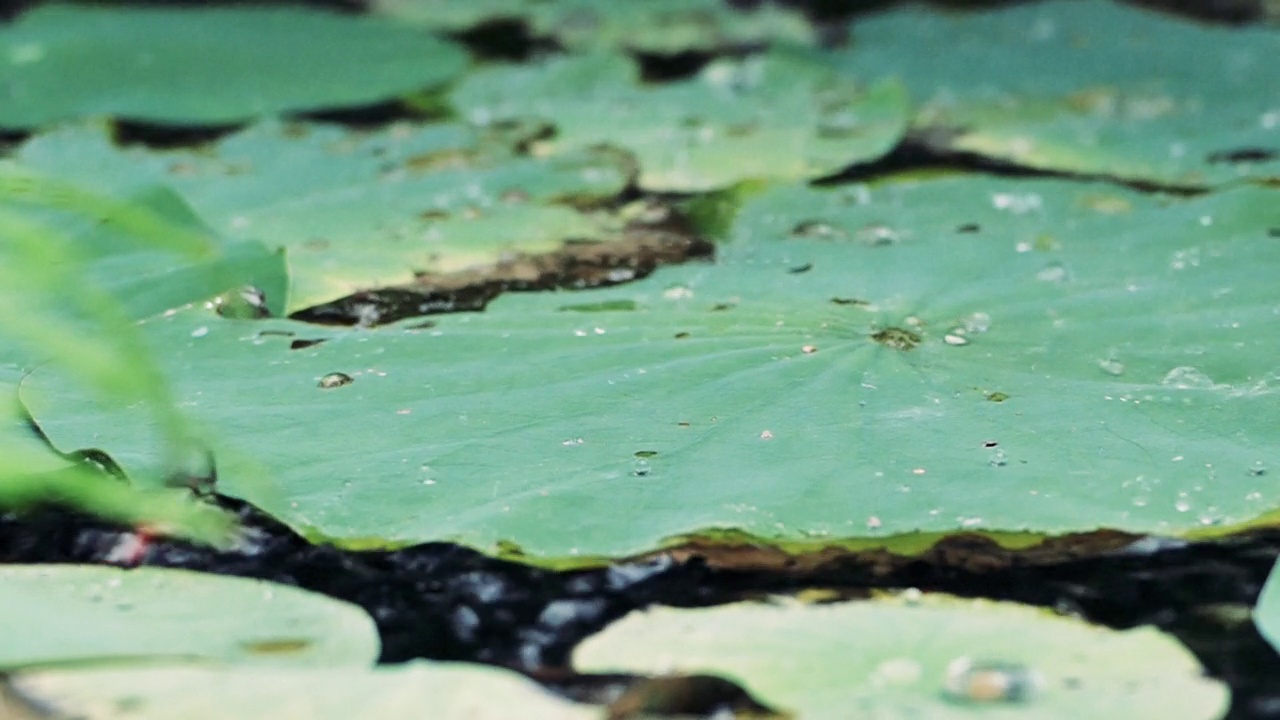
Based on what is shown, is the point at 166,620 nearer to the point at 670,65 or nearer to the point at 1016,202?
the point at 1016,202

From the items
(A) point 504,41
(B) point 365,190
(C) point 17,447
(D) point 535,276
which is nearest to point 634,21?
(A) point 504,41

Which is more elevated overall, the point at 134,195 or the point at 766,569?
the point at 134,195

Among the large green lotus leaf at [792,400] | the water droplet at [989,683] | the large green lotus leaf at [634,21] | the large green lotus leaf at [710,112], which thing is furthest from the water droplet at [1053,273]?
the large green lotus leaf at [634,21]

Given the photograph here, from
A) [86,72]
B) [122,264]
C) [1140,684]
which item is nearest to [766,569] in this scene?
[1140,684]

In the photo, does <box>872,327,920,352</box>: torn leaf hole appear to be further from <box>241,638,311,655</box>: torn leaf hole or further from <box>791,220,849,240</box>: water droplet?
<box>241,638,311,655</box>: torn leaf hole

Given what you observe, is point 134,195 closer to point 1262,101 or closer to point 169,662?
point 169,662

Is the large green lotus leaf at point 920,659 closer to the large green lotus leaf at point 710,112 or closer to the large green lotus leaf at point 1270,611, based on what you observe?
the large green lotus leaf at point 1270,611
